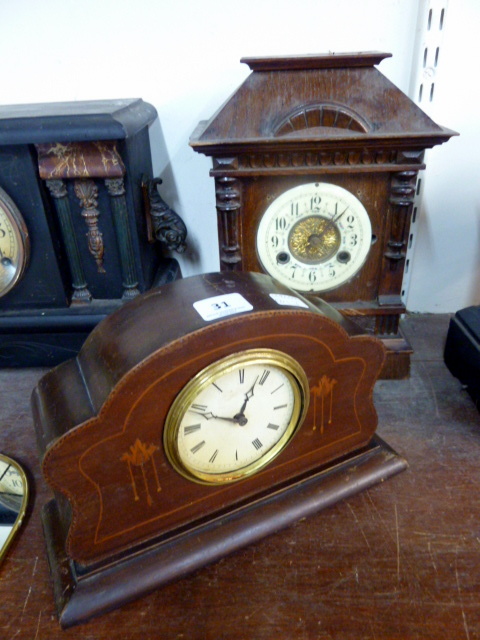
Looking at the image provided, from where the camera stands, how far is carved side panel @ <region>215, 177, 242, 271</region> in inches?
32.9

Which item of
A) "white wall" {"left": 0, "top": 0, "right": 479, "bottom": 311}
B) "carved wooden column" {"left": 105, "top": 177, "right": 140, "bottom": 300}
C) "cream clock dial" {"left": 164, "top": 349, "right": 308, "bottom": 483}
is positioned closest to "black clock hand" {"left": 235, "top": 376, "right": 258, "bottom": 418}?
"cream clock dial" {"left": 164, "top": 349, "right": 308, "bottom": 483}

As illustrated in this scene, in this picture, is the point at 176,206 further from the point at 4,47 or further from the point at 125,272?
the point at 4,47

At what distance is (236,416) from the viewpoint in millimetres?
625

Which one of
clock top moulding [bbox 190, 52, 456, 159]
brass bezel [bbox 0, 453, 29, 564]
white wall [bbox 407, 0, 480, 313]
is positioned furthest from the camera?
white wall [bbox 407, 0, 480, 313]

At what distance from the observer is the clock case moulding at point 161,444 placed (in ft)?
1.81

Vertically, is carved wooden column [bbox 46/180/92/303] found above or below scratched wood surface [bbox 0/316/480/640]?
above

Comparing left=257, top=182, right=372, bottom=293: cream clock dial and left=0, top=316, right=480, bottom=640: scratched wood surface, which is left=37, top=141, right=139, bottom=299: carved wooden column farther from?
left=0, top=316, right=480, bottom=640: scratched wood surface

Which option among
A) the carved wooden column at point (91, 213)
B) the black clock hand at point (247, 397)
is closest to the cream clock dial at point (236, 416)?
the black clock hand at point (247, 397)

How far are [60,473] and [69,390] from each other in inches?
4.5

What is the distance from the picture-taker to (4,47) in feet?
3.43

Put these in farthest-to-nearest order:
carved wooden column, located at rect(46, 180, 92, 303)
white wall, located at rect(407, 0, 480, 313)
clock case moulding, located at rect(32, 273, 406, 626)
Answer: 1. white wall, located at rect(407, 0, 480, 313)
2. carved wooden column, located at rect(46, 180, 92, 303)
3. clock case moulding, located at rect(32, 273, 406, 626)

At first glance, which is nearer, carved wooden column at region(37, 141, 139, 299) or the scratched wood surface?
the scratched wood surface

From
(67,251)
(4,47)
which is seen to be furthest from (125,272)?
(4,47)

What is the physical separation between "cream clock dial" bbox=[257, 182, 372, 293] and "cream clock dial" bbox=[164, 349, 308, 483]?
0.32m
